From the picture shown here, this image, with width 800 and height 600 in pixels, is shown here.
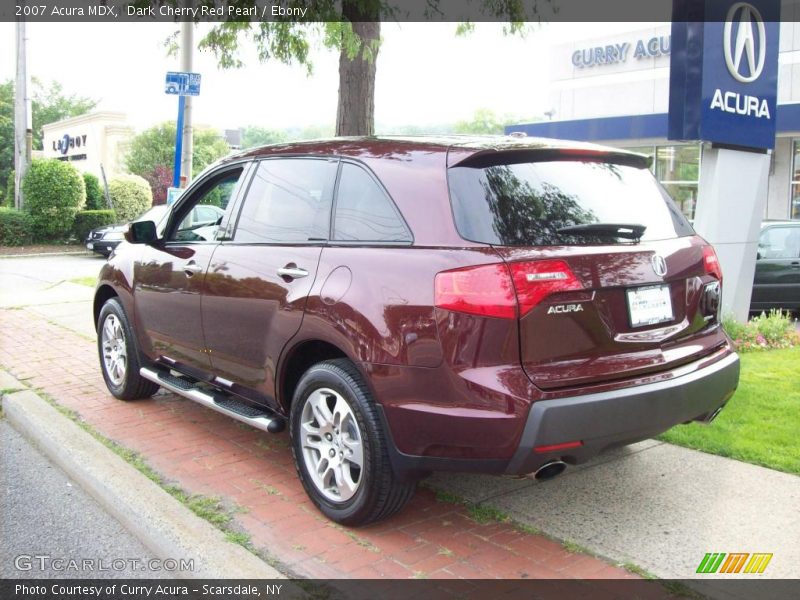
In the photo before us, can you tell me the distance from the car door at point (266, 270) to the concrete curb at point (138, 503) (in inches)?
31.2

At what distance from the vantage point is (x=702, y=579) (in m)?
3.24

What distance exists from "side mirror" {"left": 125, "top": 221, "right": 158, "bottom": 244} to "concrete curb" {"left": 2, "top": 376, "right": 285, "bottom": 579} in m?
1.36

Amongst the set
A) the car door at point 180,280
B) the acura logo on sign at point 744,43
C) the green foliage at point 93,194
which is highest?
the acura logo on sign at point 744,43

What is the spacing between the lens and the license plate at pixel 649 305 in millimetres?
3504

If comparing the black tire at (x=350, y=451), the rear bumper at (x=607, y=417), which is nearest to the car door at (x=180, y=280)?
the black tire at (x=350, y=451)

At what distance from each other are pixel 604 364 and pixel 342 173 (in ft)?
5.59

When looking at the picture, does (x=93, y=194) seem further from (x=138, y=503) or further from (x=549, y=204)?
(x=549, y=204)

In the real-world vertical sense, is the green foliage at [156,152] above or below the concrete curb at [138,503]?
above

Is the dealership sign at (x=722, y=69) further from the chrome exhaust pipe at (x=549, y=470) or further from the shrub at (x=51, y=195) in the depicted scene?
the shrub at (x=51, y=195)

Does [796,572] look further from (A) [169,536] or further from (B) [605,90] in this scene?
(B) [605,90]

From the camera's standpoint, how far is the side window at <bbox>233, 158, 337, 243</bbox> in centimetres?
417

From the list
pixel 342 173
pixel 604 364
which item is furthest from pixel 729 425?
pixel 342 173

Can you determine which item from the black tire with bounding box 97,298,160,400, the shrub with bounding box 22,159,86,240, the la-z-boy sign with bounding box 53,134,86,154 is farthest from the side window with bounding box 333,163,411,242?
the la-z-boy sign with bounding box 53,134,86,154

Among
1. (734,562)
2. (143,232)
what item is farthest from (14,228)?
(734,562)
